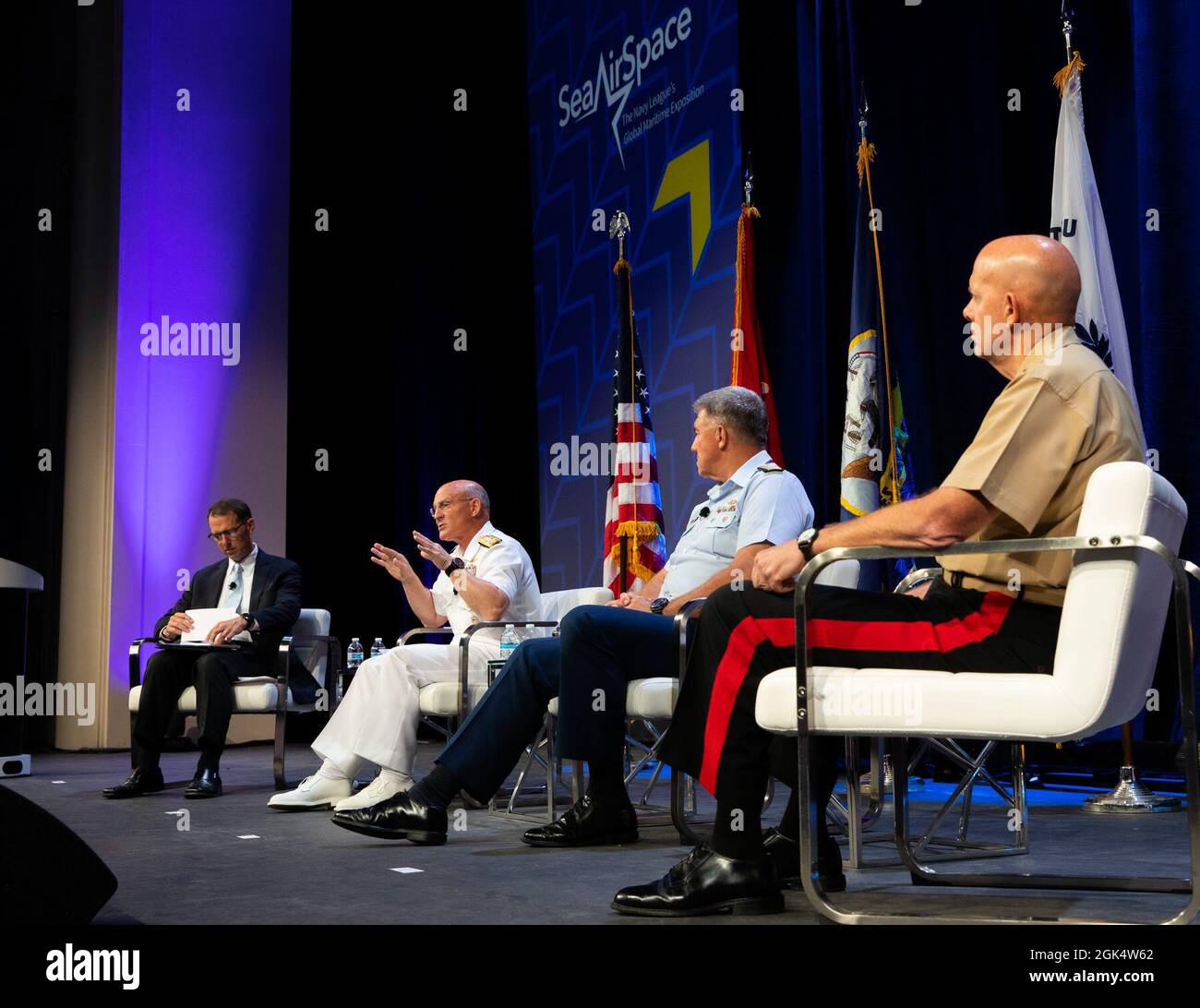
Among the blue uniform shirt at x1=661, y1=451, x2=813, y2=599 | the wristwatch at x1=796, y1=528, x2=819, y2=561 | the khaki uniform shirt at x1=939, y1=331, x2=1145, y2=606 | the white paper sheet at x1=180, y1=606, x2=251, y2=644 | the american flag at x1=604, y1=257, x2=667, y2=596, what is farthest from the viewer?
the american flag at x1=604, y1=257, x2=667, y2=596

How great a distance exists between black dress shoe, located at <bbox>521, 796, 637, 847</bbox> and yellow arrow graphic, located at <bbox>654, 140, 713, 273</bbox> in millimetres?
3519

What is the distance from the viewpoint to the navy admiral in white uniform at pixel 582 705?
2979 mm

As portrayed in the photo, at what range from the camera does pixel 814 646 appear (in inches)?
79.2

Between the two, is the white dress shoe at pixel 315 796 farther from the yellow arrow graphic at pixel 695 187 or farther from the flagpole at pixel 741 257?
the yellow arrow graphic at pixel 695 187

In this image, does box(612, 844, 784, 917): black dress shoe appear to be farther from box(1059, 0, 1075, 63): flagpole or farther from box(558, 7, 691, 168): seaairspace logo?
box(558, 7, 691, 168): seaairspace logo

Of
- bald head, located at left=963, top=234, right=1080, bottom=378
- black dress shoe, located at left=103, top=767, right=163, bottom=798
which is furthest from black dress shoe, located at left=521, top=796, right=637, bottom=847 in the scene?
black dress shoe, located at left=103, top=767, right=163, bottom=798

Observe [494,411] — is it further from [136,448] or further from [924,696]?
[924,696]

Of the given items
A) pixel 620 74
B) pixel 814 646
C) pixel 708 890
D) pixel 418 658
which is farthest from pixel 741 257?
pixel 708 890

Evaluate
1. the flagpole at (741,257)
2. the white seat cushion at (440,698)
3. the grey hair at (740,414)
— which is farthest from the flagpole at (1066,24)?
the white seat cushion at (440,698)

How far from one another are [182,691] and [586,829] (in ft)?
7.71

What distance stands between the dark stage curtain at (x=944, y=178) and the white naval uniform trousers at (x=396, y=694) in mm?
1678

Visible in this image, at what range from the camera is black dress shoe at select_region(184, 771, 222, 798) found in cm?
442

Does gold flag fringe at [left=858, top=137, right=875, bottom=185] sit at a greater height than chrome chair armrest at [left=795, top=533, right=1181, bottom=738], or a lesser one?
greater

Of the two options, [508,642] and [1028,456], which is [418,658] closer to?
[508,642]
